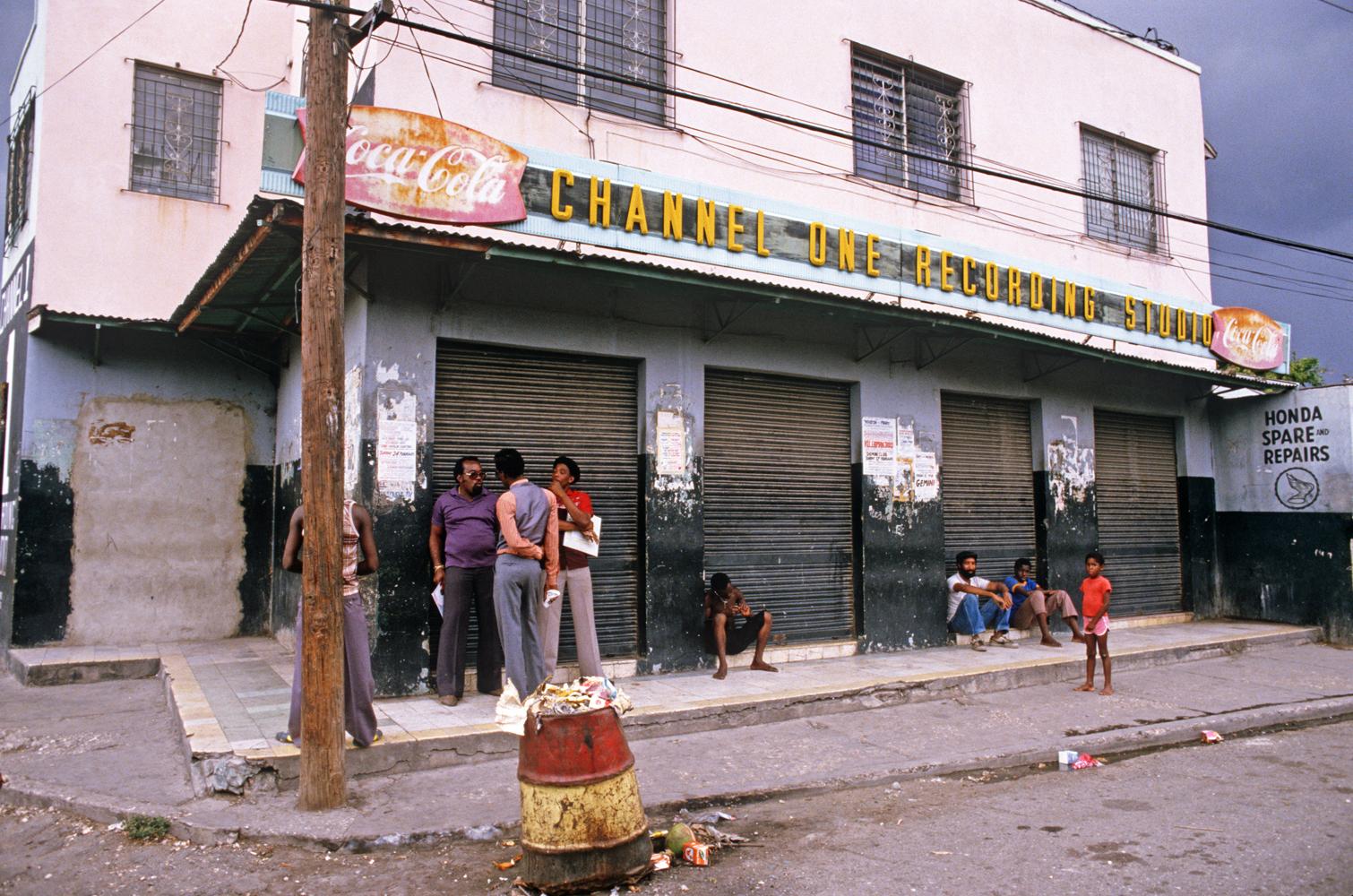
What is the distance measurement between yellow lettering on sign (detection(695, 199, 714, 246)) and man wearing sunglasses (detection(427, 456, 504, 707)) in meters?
3.38

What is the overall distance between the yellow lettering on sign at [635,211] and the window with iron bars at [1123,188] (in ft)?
26.8

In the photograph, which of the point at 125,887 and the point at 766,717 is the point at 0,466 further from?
the point at 766,717

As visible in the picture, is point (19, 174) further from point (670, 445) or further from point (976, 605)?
point (976, 605)

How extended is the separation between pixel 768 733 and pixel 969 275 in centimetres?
672

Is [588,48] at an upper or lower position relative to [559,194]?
upper

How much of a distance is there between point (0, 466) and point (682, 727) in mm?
9056

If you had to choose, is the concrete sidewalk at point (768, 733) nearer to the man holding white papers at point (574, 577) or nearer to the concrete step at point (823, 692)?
the concrete step at point (823, 692)

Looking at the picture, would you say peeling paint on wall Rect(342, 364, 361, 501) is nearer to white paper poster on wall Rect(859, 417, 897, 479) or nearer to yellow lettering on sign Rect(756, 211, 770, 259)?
yellow lettering on sign Rect(756, 211, 770, 259)

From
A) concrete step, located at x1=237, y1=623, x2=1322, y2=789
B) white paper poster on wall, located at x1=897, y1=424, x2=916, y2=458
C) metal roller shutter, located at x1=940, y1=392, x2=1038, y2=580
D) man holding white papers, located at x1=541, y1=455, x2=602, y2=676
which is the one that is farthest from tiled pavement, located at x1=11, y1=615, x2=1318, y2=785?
white paper poster on wall, located at x1=897, y1=424, x2=916, y2=458

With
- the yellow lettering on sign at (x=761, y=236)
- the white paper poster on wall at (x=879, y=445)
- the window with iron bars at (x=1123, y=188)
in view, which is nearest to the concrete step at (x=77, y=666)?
the yellow lettering on sign at (x=761, y=236)

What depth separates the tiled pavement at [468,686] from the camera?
6402 millimetres

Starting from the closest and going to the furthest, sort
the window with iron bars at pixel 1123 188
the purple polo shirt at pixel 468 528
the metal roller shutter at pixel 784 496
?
the purple polo shirt at pixel 468 528, the metal roller shutter at pixel 784 496, the window with iron bars at pixel 1123 188

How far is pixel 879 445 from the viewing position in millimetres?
10711

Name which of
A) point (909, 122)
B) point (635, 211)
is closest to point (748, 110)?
point (635, 211)
